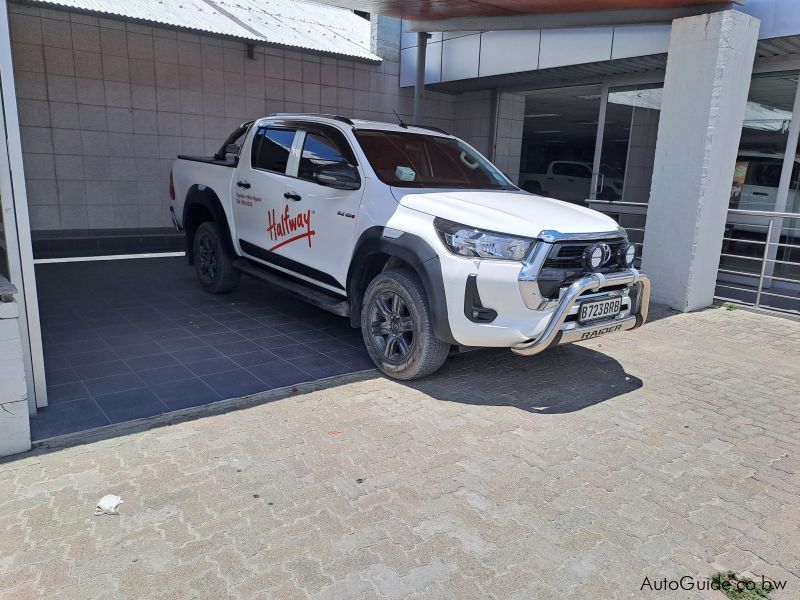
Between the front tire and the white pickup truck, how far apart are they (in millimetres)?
11

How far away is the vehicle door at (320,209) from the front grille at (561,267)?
5.37 feet

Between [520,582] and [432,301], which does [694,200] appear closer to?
[432,301]

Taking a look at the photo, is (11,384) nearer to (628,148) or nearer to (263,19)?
(263,19)

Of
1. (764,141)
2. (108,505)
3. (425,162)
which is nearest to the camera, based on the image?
(108,505)

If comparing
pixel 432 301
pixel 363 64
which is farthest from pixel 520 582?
pixel 363 64

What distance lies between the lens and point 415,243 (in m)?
4.25

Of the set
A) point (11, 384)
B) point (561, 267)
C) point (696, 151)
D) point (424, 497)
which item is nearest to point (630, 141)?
point (696, 151)

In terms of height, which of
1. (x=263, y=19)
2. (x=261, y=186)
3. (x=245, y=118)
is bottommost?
(x=261, y=186)

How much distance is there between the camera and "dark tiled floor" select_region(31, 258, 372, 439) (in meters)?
4.04

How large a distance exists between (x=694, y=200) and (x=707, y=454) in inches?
163

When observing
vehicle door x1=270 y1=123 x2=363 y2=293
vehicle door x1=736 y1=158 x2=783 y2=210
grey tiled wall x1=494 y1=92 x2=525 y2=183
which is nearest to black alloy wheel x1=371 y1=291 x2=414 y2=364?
vehicle door x1=270 y1=123 x2=363 y2=293

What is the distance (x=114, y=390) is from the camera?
417 centimetres

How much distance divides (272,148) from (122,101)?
15.6 ft

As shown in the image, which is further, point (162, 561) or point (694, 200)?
point (694, 200)
